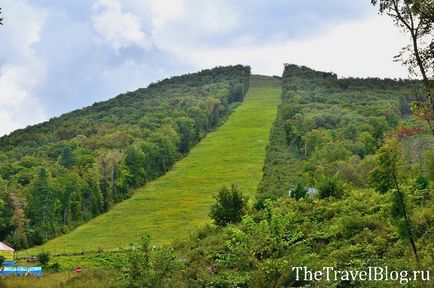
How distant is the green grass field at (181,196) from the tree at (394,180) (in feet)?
160

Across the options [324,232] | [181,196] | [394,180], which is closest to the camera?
[394,180]

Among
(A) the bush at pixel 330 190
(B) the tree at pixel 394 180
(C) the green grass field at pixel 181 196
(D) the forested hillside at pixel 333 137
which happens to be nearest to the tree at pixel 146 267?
(B) the tree at pixel 394 180

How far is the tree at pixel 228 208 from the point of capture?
5756 centimetres

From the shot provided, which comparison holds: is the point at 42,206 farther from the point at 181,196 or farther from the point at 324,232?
the point at 324,232

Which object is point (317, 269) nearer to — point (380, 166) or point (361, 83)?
point (380, 166)

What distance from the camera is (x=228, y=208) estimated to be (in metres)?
57.6

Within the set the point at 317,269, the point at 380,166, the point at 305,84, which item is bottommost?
the point at 317,269

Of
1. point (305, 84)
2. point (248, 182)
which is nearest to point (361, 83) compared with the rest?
point (305, 84)

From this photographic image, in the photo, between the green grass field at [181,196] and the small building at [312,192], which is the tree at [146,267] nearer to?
the small building at [312,192]

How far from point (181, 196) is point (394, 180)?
265 ft

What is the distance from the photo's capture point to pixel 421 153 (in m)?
84.8

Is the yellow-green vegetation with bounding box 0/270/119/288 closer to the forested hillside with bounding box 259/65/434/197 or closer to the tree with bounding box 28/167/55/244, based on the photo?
the forested hillside with bounding box 259/65/434/197

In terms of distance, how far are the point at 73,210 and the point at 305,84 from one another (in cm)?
12142

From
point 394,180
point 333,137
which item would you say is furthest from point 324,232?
point 333,137
